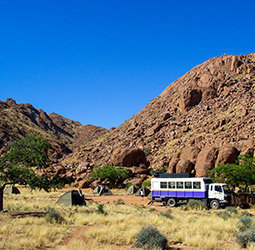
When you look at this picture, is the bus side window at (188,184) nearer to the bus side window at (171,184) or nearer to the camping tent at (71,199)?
the bus side window at (171,184)

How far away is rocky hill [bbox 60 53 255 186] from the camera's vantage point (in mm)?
53250

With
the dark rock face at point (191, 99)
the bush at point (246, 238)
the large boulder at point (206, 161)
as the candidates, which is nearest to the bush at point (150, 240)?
the bush at point (246, 238)

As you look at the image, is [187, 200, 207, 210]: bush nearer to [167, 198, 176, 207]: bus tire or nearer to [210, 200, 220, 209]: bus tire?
[210, 200, 220, 209]: bus tire

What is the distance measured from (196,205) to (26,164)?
13.8 meters

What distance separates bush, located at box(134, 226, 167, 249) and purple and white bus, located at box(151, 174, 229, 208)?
47.8 feet

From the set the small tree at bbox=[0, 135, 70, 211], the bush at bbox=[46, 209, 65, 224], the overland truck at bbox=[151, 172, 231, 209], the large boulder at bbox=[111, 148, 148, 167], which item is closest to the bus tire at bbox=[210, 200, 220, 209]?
the overland truck at bbox=[151, 172, 231, 209]

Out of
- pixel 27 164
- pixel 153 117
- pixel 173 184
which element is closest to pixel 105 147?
pixel 153 117

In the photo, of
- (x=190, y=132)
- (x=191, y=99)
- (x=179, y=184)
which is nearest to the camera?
(x=179, y=184)

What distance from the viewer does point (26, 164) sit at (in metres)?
18.1

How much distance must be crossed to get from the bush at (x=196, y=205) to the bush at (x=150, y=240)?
41.6 ft

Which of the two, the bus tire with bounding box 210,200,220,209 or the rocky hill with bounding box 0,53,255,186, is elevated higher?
the rocky hill with bounding box 0,53,255,186

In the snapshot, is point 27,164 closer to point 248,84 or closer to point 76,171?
point 76,171

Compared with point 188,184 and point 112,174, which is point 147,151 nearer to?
point 112,174

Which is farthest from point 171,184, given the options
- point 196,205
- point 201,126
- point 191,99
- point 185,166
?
point 191,99
